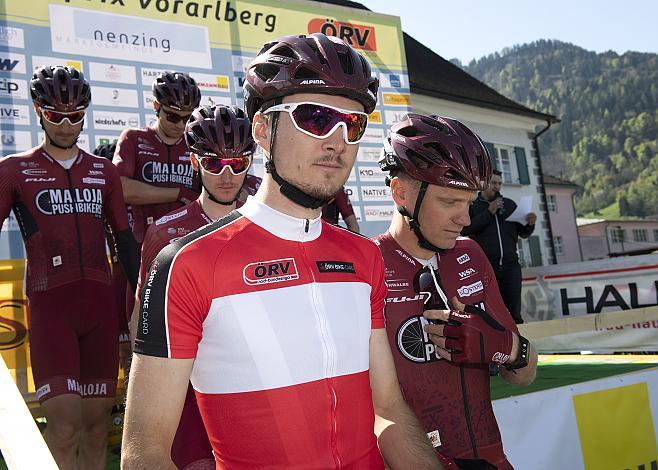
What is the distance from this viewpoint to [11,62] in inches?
318

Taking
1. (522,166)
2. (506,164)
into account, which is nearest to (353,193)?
(506,164)

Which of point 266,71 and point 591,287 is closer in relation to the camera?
point 266,71

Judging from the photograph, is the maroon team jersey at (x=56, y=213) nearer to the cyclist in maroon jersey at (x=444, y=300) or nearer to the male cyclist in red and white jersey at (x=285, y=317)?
the cyclist in maroon jersey at (x=444, y=300)

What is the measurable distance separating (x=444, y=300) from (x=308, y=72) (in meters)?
1.53

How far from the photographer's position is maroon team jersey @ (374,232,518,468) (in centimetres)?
338

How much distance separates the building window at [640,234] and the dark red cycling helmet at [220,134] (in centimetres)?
10982

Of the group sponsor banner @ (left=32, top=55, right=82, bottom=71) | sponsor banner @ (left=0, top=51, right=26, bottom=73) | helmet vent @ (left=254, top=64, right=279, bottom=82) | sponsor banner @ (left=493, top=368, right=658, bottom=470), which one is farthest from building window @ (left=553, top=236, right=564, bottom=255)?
helmet vent @ (left=254, top=64, right=279, bottom=82)

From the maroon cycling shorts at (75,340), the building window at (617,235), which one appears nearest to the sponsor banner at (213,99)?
the maroon cycling shorts at (75,340)

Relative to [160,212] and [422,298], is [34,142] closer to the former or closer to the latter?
[160,212]

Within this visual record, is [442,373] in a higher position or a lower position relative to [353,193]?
lower

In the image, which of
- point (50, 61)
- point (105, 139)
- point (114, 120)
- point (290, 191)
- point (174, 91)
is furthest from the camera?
point (114, 120)

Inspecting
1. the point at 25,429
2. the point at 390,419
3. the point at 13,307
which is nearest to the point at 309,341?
the point at 390,419

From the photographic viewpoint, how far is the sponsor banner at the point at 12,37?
8.04 m

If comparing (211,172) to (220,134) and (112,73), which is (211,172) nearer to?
(220,134)
